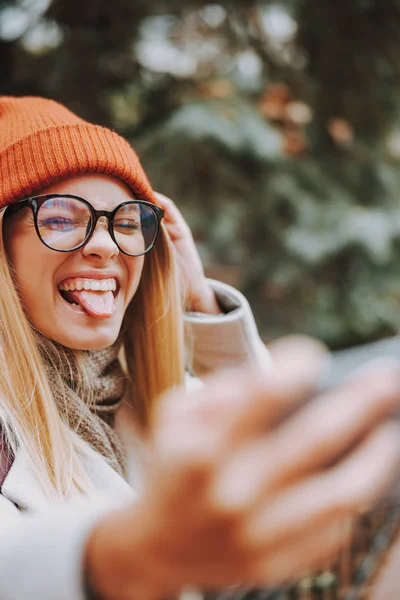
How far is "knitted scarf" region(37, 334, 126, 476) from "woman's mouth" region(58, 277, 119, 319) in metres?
0.10

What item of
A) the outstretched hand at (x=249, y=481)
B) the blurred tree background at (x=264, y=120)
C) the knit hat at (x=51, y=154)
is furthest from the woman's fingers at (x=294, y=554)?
the blurred tree background at (x=264, y=120)

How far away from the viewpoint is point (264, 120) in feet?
12.9

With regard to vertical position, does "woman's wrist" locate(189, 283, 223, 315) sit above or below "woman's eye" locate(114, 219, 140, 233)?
below

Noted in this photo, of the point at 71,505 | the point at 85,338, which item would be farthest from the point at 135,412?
the point at 71,505

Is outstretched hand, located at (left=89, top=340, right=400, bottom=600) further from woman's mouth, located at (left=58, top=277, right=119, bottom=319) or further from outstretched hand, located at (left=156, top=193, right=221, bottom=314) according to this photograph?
outstretched hand, located at (left=156, top=193, right=221, bottom=314)

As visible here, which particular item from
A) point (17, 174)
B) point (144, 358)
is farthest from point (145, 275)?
point (17, 174)

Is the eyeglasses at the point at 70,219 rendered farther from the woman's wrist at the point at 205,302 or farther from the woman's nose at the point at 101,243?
the woman's wrist at the point at 205,302

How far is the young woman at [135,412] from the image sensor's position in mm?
465

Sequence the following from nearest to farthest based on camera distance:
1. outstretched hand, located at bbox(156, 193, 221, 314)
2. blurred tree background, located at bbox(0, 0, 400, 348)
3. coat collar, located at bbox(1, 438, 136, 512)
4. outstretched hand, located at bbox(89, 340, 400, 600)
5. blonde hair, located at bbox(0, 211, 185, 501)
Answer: outstretched hand, located at bbox(89, 340, 400, 600) < coat collar, located at bbox(1, 438, 136, 512) < blonde hair, located at bbox(0, 211, 185, 501) < outstretched hand, located at bbox(156, 193, 221, 314) < blurred tree background, located at bbox(0, 0, 400, 348)

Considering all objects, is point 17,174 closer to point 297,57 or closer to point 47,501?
point 47,501

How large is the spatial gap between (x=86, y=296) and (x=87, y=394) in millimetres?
236

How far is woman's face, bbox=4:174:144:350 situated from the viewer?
127 cm

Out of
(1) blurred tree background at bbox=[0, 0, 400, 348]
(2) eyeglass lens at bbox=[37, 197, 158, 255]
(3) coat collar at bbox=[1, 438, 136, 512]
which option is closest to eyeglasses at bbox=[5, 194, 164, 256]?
(2) eyeglass lens at bbox=[37, 197, 158, 255]

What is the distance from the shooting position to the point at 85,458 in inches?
49.9
